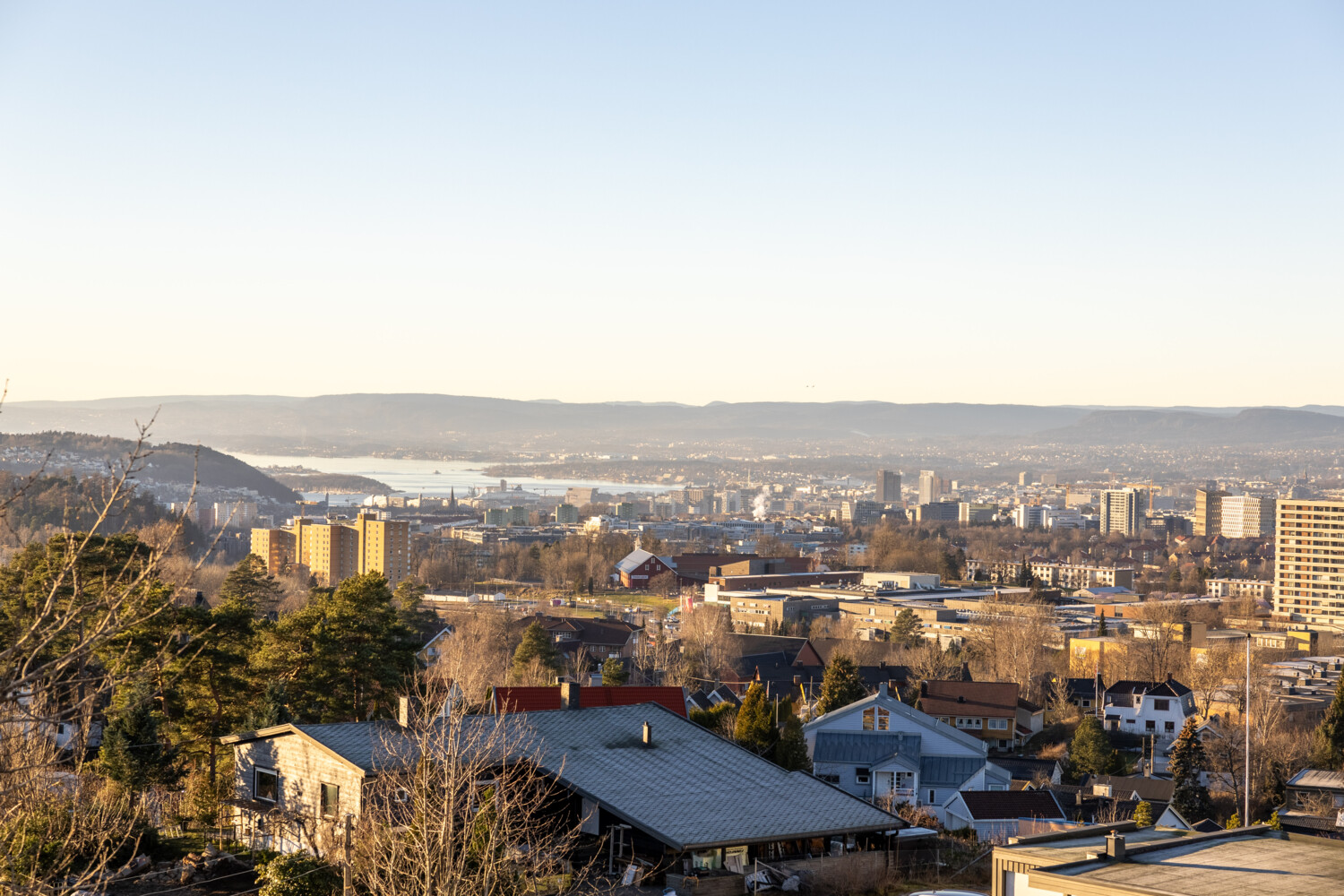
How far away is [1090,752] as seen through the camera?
24.7 m

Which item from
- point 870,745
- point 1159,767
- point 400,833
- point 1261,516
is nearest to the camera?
point 400,833

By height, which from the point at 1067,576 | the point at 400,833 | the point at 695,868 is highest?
the point at 400,833

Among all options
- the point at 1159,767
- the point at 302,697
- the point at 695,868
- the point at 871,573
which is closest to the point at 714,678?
the point at 1159,767

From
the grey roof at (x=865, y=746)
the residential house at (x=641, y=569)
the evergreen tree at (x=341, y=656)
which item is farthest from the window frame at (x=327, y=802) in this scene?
the residential house at (x=641, y=569)

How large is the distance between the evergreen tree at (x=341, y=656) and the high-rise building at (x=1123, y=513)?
344ft

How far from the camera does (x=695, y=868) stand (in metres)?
12.3

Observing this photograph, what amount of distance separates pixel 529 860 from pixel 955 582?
194 feet

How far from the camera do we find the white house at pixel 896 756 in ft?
70.1

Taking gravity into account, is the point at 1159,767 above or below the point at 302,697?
below

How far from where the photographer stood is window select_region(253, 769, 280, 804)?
13445mm

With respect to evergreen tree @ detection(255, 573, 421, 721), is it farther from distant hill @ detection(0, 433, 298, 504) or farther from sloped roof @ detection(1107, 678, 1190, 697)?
distant hill @ detection(0, 433, 298, 504)

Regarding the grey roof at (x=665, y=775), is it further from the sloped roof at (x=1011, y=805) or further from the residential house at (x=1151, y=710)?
the residential house at (x=1151, y=710)

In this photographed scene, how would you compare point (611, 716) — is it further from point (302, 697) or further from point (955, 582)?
point (955, 582)

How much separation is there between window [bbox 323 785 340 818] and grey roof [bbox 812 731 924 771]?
11160mm
